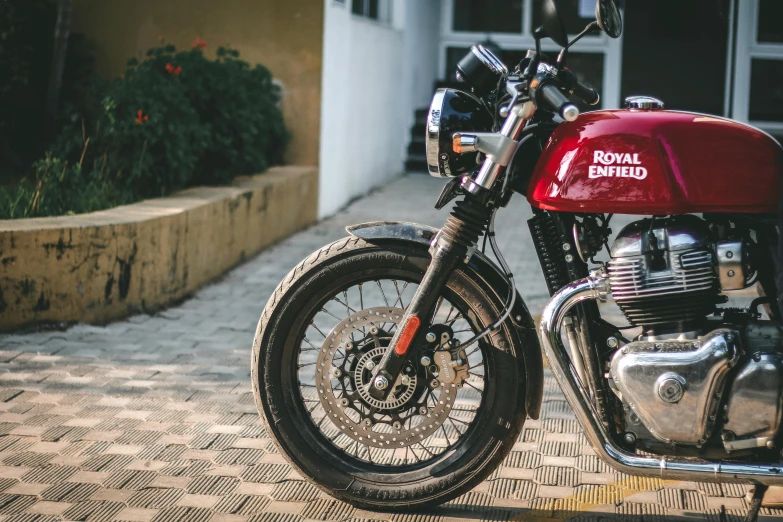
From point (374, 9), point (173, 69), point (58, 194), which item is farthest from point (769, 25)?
point (58, 194)

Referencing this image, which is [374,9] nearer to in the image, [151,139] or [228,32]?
[228,32]

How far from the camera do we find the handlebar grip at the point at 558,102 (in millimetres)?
2907

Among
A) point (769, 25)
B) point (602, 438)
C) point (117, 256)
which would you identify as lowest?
point (602, 438)

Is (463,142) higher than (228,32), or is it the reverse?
(228,32)

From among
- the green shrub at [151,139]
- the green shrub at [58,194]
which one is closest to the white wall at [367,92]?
the green shrub at [151,139]

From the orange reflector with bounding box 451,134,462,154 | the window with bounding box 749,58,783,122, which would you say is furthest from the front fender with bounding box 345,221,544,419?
the window with bounding box 749,58,783,122

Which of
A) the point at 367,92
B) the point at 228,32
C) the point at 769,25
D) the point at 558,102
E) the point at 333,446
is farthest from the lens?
the point at 769,25

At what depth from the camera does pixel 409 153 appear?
14.1 metres

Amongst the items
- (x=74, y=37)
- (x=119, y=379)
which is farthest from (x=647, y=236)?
(x=74, y=37)

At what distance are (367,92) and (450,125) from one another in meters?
8.46

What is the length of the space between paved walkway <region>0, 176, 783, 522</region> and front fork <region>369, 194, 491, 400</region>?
50 centimetres

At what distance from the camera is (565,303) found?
3.15 metres

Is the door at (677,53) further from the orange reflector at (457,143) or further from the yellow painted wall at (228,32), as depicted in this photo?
the orange reflector at (457,143)

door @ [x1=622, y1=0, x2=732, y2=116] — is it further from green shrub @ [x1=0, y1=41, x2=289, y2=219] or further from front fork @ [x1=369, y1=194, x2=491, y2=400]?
front fork @ [x1=369, y1=194, x2=491, y2=400]
